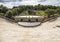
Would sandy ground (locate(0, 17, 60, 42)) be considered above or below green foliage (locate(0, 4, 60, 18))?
below

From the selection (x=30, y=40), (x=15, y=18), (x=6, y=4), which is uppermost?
(x=6, y=4)

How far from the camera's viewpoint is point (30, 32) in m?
7.06

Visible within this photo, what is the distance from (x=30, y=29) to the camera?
7.39 m

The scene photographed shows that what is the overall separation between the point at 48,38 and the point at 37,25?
60.2 inches

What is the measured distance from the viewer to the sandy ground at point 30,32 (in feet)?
20.8

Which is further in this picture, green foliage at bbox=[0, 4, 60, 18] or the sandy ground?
green foliage at bbox=[0, 4, 60, 18]

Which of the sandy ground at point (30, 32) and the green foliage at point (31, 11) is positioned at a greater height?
the green foliage at point (31, 11)

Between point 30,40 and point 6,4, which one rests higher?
point 6,4

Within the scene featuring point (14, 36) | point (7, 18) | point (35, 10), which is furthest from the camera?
point (35, 10)

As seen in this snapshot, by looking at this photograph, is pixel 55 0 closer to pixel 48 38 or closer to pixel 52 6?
pixel 52 6

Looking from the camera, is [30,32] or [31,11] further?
[31,11]

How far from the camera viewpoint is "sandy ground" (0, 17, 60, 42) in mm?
6332

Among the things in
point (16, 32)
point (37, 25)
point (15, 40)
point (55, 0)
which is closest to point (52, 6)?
point (55, 0)

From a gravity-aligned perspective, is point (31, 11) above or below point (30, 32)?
above
